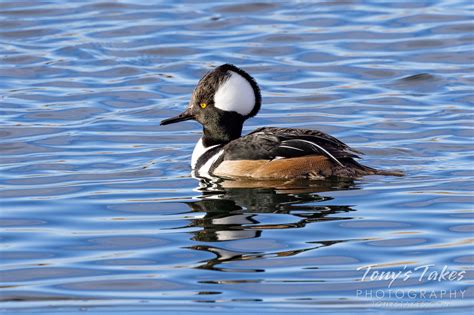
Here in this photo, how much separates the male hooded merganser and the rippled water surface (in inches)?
8.2

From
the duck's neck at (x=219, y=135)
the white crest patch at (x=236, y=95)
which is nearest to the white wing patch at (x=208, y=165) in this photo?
the duck's neck at (x=219, y=135)

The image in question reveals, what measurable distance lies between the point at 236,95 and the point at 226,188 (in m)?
1.26

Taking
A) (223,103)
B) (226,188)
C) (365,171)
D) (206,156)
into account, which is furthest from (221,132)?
(365,171)

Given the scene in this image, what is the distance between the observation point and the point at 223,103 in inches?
471

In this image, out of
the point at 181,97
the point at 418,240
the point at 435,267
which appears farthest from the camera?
the point at 181,97

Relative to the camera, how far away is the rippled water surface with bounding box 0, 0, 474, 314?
8.05 m

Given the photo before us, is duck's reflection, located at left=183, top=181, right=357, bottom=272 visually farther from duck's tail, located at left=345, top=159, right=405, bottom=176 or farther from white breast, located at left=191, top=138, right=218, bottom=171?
white breast, located at left=191, top=138, right=218, bottom=171

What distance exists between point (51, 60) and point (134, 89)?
2.05m

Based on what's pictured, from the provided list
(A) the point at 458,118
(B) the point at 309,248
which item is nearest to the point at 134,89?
(A) the point at 458,118

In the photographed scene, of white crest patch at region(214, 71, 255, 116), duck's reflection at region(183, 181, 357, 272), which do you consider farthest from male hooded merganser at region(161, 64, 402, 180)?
duck's reflection at region(183, 181, 357, 272)

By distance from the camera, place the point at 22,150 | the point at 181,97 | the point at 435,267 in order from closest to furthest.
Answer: the point at 435,267 < the point at 22,150 < the point at 181,97

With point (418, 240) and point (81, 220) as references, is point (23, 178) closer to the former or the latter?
point (81, 220)

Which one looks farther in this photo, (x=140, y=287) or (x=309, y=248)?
(x=309, y=248)

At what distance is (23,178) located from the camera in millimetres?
11453
